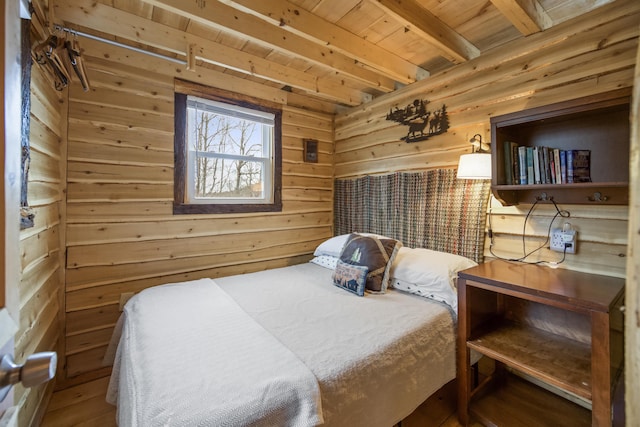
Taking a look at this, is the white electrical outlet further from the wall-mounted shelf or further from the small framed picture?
the small framed picture

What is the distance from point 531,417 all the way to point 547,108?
6.03 feet

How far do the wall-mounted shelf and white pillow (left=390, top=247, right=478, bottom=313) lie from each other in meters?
0.55

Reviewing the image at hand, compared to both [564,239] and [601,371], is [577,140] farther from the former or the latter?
[601,371]

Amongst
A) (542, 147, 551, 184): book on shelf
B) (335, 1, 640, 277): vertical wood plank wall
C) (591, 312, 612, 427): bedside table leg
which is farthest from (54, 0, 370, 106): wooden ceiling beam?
(591, 312, 612, 427): bedside table leg

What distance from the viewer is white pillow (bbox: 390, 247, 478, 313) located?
1784 millimetres

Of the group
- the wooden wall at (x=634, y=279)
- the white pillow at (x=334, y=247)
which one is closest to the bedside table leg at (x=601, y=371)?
the wooden wall at (x=634, y=279)

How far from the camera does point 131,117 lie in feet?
7.18

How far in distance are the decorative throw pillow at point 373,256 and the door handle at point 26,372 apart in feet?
5.69

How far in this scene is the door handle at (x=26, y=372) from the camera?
459 mm

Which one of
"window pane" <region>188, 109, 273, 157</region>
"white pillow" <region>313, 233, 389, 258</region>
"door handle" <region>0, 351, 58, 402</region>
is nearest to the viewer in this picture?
"door handle" <region>0, 351, 58, 402</region>

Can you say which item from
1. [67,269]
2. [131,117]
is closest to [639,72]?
[131,117]

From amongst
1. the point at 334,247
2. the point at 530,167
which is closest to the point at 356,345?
the point at 334,247

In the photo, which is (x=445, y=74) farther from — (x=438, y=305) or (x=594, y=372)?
(x=594, y=372)

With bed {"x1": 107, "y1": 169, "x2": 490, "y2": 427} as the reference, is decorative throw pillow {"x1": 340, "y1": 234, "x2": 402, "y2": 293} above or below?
above
